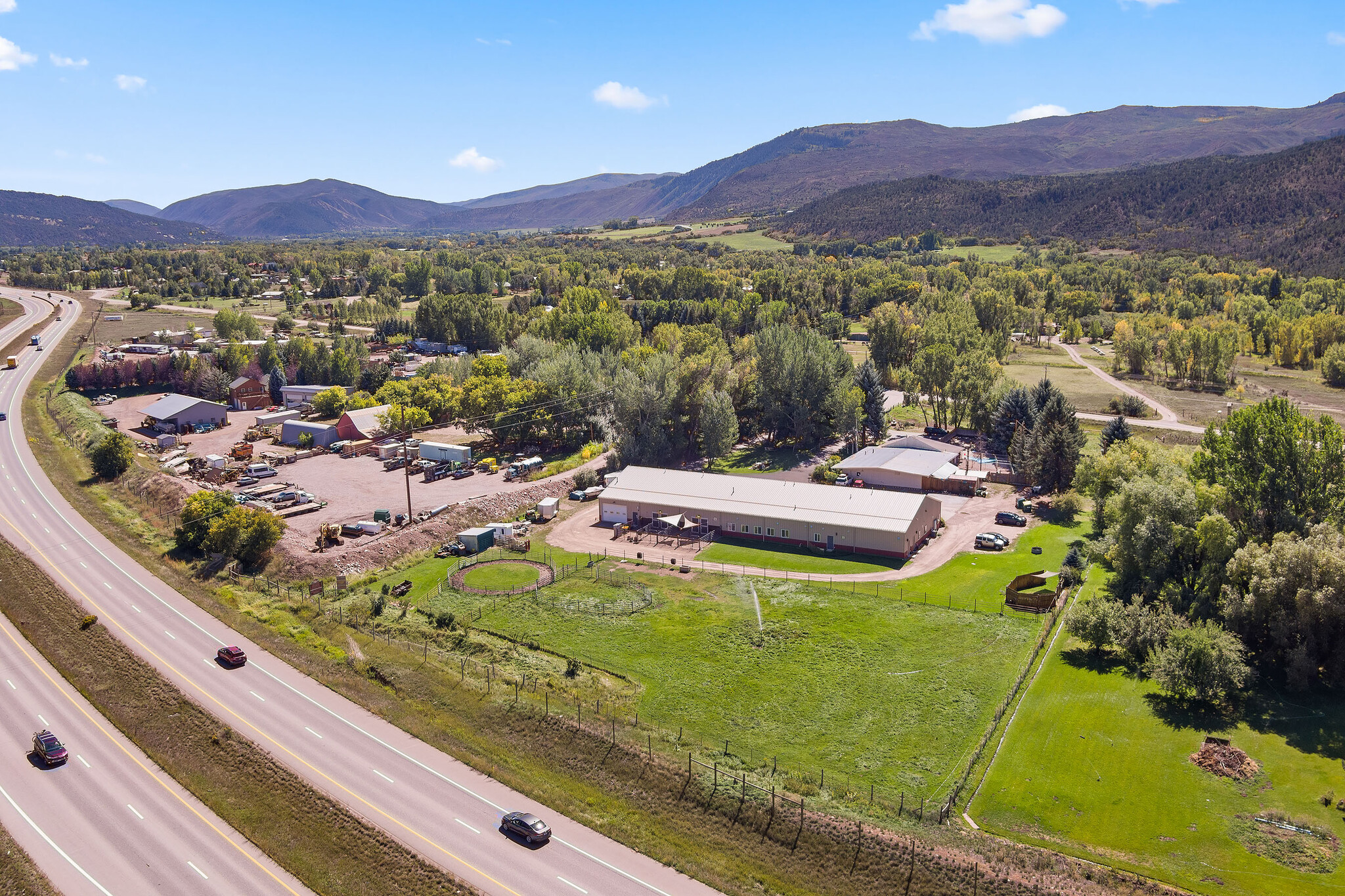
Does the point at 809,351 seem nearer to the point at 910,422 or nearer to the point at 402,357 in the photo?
Result: the point at 910,422

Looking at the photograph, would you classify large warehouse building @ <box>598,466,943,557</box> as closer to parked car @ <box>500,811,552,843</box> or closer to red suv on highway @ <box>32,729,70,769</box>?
parked car @ <box>500,811,552,843</box>

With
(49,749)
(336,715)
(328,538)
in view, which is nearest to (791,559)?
(336,715)

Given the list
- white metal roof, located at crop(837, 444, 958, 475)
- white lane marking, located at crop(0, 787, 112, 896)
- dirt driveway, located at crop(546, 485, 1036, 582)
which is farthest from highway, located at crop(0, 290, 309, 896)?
white metal roof, located at crop(837, 444, 958, 475)

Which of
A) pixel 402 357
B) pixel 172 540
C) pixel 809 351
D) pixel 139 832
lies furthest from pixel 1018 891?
pixel 402 357

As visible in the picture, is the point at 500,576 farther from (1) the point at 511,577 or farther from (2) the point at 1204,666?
(2) the point at 1204,666

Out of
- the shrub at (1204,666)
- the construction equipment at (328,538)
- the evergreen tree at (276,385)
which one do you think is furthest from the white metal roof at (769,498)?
the evergreen tree at (276,385)

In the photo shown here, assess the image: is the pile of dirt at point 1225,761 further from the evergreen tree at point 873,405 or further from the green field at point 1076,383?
the green field at point 1076,383
